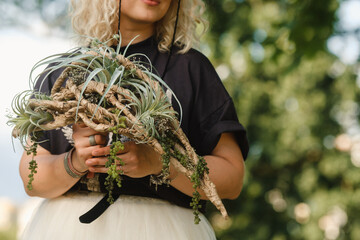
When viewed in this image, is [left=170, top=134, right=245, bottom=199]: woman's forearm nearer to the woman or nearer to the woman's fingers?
the woman

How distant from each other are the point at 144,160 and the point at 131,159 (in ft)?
0.15

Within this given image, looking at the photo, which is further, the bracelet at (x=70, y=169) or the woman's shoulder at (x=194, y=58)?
the woman's shoulder at (x=194, y=58)

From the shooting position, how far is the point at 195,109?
6.18ft

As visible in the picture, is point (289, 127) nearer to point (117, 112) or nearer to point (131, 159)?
point (131, 159)

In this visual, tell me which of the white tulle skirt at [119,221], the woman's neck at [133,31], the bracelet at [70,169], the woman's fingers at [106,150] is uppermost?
the woman's neck at [133,31]

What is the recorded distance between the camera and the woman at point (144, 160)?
5.32 ft

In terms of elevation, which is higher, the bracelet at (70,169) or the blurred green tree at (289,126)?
the bracelet at (70,169)

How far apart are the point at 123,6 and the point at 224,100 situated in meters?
0.50

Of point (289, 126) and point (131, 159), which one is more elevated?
point (131, 159)

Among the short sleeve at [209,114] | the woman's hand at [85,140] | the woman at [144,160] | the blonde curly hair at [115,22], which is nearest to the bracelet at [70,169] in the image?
the woman at [144,160]

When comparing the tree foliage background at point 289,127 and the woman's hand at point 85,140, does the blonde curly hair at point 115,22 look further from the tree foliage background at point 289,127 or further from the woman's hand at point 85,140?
the tree foliage background at point 289,127

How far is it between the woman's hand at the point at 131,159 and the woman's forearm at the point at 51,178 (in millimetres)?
196

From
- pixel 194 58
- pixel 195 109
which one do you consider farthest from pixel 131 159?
pixel 194 58

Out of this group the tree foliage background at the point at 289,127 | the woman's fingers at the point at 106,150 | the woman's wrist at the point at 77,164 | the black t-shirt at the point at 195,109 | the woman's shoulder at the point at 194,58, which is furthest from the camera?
the tree foliage background at the point at 289,127
